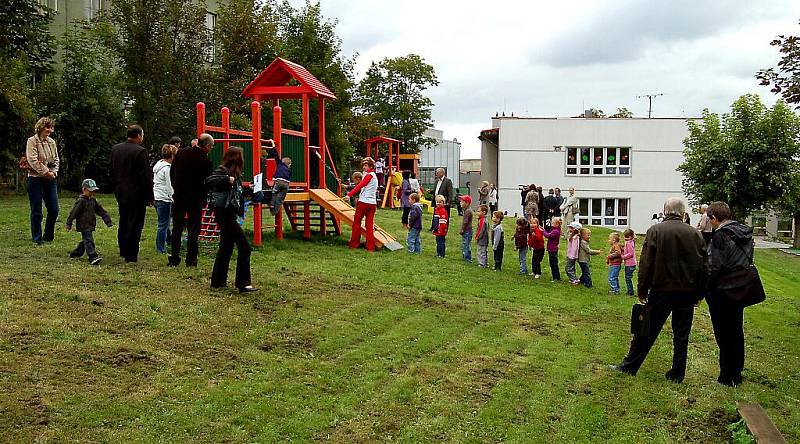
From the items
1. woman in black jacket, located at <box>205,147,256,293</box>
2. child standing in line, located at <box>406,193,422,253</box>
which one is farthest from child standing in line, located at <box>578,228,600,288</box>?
woman in black jacket, located at <box>205,147,256,293</box>

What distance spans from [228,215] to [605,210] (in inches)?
1485

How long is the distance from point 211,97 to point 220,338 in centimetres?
1786

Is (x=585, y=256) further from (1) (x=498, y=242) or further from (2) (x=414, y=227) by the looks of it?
(2) (x=414, y=227)

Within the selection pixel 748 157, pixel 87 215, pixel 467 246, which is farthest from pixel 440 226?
pixel 748 157

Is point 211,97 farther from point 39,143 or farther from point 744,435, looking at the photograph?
point 744,435

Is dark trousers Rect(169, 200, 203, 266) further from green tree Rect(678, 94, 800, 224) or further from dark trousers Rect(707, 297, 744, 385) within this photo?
green tree Rect(678, 94, 800, 224)

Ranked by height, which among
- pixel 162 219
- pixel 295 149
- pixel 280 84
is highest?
Answer: pixel 280 84

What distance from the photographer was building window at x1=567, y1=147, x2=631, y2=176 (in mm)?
44844

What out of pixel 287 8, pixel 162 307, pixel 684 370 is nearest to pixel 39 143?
pixel 162 307

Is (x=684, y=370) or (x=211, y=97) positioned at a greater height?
(x=211, y=97)

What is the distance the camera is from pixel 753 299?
8.01 meters

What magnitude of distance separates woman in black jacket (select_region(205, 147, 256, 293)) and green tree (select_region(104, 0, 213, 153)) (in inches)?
575

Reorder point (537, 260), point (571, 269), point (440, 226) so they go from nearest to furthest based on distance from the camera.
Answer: point (571, 269) < point (537, 260) < point (440, 226)

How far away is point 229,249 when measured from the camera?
34.0 feet
